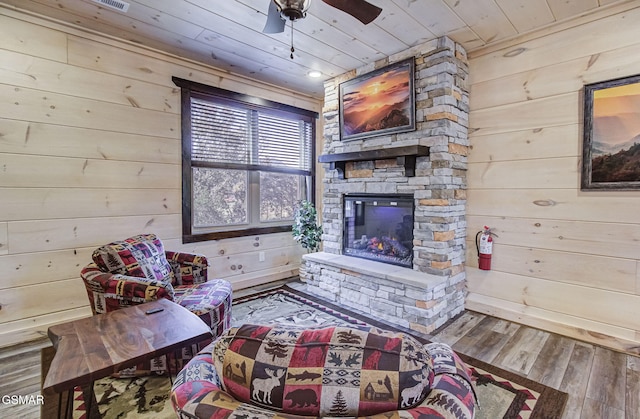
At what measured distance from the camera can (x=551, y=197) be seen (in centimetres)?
267

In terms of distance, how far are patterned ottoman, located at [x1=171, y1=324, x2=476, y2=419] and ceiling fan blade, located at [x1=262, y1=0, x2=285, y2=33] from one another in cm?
186

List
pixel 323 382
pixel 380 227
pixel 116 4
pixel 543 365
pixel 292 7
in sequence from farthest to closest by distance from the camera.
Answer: pixel 380 227 → pixel 116 4 → pixel 543 365 → pixel 292 7 → pixel 323 382

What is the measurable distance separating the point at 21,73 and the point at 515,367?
4.34 meters

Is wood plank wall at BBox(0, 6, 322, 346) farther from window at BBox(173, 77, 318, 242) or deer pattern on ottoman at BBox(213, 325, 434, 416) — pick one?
deer pattern on ottoman at BBox(213, 325, 434, 416)

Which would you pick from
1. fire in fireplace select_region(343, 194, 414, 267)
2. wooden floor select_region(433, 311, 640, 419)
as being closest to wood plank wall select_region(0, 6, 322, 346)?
fire in fireplace select_region(343, 194, 414, 267)

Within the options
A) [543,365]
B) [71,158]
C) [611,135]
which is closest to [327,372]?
[543,365]

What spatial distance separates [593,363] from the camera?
2211mm

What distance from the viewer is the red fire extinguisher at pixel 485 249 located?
300cm

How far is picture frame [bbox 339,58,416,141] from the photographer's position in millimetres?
3080

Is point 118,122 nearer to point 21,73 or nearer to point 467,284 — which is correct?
point 21,73

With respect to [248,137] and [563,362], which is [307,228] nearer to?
[248,137]

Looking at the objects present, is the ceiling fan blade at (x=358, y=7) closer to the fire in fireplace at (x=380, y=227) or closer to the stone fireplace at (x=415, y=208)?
the stone fireplace at (x=415, y=208)

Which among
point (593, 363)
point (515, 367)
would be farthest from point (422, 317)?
point (593, 363)

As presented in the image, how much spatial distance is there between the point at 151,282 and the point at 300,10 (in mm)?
1858
